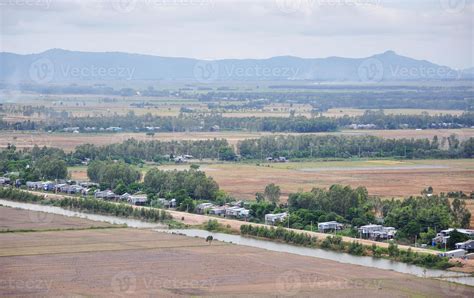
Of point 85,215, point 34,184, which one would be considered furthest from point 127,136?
point 85,215

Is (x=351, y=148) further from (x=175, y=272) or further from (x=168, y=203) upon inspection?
(x=175, y=272)

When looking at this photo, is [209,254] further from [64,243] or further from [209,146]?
Result: [209,146]

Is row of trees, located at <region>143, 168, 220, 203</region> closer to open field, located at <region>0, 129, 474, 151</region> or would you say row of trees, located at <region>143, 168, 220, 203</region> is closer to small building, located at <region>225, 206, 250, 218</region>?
small building, located at <region>225, 206, 250, 218</region>

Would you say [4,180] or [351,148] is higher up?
[351,148]

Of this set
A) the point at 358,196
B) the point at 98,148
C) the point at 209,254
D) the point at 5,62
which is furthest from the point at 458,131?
the point at 5,62

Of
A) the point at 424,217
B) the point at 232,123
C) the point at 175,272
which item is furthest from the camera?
the point at 232,123

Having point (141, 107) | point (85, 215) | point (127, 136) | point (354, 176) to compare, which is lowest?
point (85, 215)

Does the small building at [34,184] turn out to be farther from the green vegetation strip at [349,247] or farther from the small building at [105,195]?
the green vegetation strip at [349,247]
